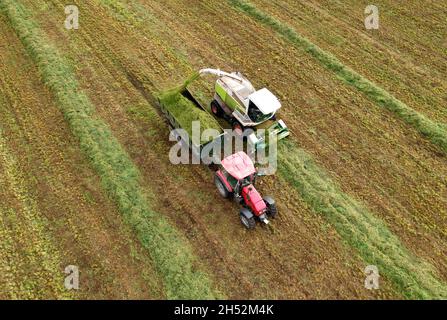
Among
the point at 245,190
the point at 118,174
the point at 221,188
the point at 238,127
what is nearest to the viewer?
the point at 245,190

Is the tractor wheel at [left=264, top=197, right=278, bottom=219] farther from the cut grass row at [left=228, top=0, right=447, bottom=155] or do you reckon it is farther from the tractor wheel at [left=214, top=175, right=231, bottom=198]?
the cut grass row at [left=228, top=0, right=447, bottom=155]

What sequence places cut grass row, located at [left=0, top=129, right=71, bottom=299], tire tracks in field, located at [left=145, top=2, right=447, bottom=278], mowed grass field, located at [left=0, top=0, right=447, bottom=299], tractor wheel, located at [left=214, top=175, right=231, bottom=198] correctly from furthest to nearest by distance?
tractor wheel, located at [left=214, top=175, right=231, bottom=198] → tire tracks in field, located at [left=145, top=2, right=447, bottom=278] → mowed grass field, located at [left=0, top=0, right=447, bottom=299] → cut grass row, located at [left=0, top=129, right=71, bottom=299]

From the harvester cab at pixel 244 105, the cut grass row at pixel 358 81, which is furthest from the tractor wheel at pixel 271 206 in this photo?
the cut grass row at pixel 358 81

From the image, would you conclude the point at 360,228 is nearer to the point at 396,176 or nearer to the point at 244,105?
the point at 396,176

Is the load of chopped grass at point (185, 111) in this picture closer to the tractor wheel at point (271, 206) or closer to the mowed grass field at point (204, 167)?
the mowed grass field at point (204, 167)

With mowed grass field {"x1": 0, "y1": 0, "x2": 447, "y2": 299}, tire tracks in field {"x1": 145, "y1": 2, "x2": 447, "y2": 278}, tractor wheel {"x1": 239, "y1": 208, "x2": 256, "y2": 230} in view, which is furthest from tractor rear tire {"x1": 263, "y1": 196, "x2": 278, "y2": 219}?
tire tracks in field {"x1": 145, "y1": 2, "x2": 447, "y2": 278}

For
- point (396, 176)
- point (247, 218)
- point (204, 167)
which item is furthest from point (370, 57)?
point (247, 218)
